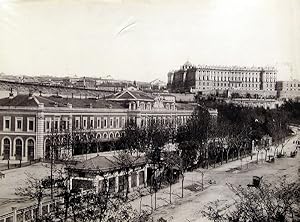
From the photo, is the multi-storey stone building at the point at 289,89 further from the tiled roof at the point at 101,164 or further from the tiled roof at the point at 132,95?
the tiled roof at the point at 101,164

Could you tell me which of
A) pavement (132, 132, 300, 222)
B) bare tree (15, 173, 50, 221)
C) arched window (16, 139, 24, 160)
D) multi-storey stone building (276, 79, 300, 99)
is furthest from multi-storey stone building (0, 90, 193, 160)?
multi-storey stone building (276, 79, 300, 99)

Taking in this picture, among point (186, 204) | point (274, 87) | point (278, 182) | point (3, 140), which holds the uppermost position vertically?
point (274, 87)

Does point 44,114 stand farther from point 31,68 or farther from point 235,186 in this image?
point 235,186

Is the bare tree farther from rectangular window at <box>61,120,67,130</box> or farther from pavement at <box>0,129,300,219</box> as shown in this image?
rectangular window at <box>61,120,67,130</box>

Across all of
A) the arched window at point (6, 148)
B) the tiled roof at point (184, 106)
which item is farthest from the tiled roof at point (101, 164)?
the tiled roof at point (184, 106)

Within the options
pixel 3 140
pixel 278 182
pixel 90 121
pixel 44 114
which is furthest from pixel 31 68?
pixel 278 182
